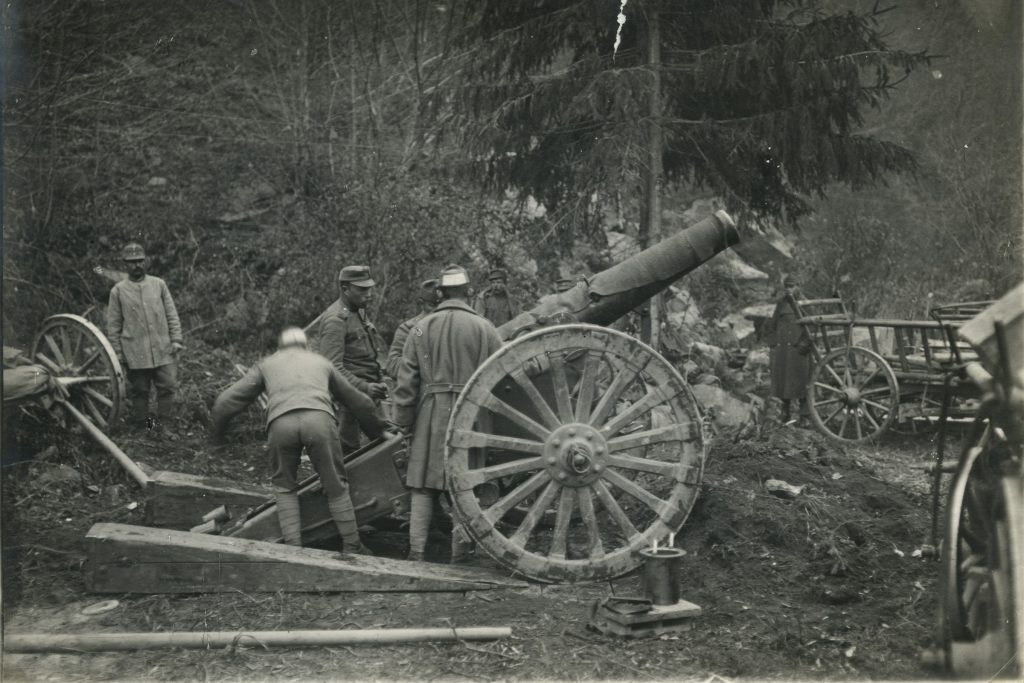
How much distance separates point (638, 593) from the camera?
523 cm

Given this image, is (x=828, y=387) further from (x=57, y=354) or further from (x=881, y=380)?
(x=57, y=354)

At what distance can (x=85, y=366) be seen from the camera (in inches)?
305

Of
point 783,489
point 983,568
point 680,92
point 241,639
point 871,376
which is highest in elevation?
point 680,92

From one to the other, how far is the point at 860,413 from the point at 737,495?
4.50 meters

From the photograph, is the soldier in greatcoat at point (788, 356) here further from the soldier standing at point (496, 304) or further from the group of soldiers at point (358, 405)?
the group of soldiers at point (358, 405)

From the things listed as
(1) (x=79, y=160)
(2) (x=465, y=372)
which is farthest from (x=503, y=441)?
(1) (x=79, y=160)

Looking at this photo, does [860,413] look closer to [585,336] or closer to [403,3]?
[585,336]

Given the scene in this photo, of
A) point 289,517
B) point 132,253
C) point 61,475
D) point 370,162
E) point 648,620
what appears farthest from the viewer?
point 370,162

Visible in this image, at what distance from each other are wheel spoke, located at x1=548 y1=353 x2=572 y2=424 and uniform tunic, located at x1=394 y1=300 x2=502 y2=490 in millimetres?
609

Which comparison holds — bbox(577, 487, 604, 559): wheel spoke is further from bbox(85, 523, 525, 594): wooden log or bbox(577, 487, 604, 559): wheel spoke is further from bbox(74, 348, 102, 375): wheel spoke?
bbox(74, 348, 102, 375): wheel spoke

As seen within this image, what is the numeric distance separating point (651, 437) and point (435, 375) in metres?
1.43

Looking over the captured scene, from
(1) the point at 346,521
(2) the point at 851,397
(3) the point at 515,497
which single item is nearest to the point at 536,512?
(3) the point at 515,497

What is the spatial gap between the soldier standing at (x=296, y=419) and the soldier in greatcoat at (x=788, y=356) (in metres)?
6.63

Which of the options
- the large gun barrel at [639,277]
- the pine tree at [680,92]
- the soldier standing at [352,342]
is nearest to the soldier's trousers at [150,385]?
the soldier standing at [352,342]
